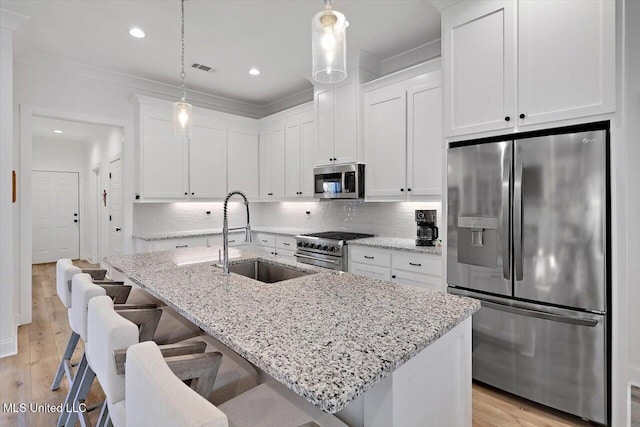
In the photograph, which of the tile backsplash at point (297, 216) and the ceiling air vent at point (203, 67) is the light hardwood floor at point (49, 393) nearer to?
the tile backsplash at point (297, 216)

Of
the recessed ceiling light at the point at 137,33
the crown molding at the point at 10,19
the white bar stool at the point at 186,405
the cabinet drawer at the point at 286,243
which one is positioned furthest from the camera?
the cabinet drawer at the point at 286,243

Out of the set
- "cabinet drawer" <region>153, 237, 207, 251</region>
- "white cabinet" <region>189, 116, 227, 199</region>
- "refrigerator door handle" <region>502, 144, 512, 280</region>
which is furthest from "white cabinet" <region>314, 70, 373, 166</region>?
"cabinet drawer" <region>153, 237, 207, 251</region>

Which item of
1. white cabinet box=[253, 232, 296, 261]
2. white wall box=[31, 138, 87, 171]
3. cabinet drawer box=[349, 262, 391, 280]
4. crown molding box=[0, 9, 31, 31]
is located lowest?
cabinet drawer box=[349, 262, 391, 280]

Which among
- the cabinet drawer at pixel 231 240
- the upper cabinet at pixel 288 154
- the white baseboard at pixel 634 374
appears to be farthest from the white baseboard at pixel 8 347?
the white baseboard at pixel 634 374

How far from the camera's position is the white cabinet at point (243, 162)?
5.01 meters

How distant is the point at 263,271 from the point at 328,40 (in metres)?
1.62

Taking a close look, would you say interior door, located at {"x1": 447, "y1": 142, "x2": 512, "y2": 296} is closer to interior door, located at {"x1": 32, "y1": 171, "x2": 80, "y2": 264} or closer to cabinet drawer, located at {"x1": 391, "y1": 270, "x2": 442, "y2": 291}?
cabinet drawer, located at {"x1": 391, "y1": 270, "x2": 442, "y2": 291}

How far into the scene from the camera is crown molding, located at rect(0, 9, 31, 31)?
2768 millimetres

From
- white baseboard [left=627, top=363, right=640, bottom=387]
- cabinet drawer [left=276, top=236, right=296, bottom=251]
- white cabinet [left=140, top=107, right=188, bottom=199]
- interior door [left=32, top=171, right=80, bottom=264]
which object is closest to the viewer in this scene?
white baseboard [left=627, top=363, right=640, bottom=387]

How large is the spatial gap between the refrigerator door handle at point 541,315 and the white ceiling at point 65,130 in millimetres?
5917

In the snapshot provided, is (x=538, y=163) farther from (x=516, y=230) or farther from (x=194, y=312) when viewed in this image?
(x=194, y=312)

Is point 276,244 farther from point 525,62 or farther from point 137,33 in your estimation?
point 525,62

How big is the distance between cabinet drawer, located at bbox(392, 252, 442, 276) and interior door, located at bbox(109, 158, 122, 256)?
4.06 metres

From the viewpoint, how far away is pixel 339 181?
12.7 ft
